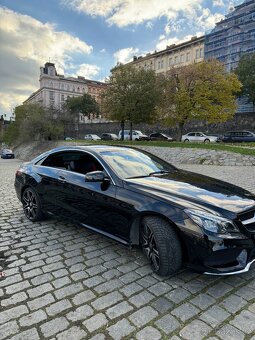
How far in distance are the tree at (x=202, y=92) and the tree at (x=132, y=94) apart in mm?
1784

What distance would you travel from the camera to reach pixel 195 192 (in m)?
2.95

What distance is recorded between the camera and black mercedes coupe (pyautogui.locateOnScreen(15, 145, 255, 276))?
248 centimetres

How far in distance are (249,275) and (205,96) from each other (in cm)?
1966

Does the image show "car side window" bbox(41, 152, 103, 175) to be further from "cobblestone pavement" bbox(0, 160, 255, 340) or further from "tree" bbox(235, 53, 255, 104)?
"tree" bbox(235, 53, 255, 104)

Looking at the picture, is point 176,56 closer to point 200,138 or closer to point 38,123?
point 200,138

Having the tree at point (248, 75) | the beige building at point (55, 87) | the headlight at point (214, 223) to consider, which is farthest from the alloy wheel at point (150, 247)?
the beige building at point (55, 87)

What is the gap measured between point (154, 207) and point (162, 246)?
16.7 inches

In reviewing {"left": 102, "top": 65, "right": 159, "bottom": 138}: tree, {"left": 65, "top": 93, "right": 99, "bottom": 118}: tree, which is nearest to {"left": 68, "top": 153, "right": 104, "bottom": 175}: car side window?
{"left": 102, "top": 65, "right": 159, "bottom": 138}: tree

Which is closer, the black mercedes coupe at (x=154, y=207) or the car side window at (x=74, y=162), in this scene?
the black mercedes coupe at (x=154, y=207)

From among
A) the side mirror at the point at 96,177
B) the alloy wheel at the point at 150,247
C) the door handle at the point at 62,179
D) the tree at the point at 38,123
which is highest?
the tree at the point at 38,123

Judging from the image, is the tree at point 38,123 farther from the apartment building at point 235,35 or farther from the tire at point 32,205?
the apartment building at point 235,35

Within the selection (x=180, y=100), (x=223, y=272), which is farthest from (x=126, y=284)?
(x=180, y=100)

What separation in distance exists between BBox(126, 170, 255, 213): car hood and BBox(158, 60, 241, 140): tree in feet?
61.0

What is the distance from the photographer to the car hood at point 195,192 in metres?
2.69
